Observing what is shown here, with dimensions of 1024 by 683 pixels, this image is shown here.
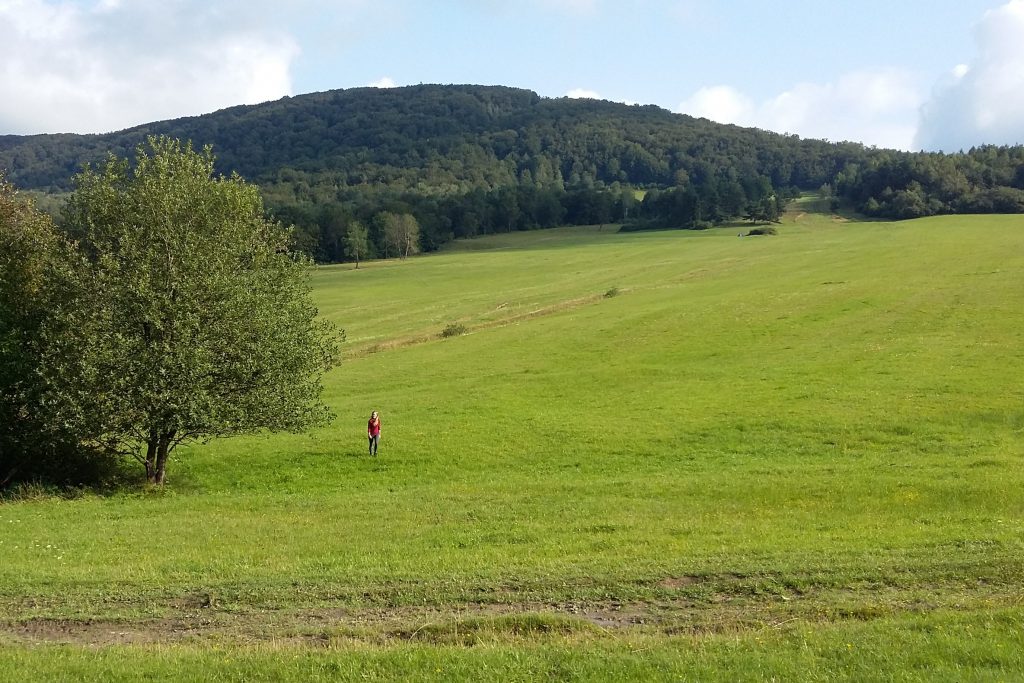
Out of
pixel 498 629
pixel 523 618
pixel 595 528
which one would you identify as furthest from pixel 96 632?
pixel 595 528

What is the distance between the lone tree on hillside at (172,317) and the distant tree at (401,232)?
130 metres

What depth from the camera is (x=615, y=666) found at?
11.0 m

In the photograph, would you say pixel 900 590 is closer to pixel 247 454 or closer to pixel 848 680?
pixel 848 680

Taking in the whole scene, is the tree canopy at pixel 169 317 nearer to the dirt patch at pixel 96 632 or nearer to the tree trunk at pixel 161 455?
the tree trunk at pixel 161 455

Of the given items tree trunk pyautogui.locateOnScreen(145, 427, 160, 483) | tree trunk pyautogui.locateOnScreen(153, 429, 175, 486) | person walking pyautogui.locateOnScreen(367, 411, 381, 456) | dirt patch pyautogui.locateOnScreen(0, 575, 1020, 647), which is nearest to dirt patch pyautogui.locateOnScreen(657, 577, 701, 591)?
dirt patch pyautogui.locateOnScreen(0, 575, 1020, 647)

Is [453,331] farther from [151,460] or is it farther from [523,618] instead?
[523,618]

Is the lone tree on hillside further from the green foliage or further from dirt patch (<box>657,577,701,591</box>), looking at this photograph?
dirt patch (<box>657,577,701,591</box>)

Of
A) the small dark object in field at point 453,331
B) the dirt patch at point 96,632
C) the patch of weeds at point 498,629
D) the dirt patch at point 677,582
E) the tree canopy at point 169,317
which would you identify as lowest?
the small dark object in field at point 453,331

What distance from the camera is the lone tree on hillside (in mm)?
27891

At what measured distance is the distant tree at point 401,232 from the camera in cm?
16212

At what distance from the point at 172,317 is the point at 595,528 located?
58.8ft

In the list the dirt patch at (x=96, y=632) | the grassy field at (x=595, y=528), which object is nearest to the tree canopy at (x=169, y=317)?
the grassy field at (x=595, y=528)

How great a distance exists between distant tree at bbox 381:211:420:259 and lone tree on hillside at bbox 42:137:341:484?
130 m

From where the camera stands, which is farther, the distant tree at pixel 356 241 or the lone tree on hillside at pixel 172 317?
the distant tree at pixel 356 241
